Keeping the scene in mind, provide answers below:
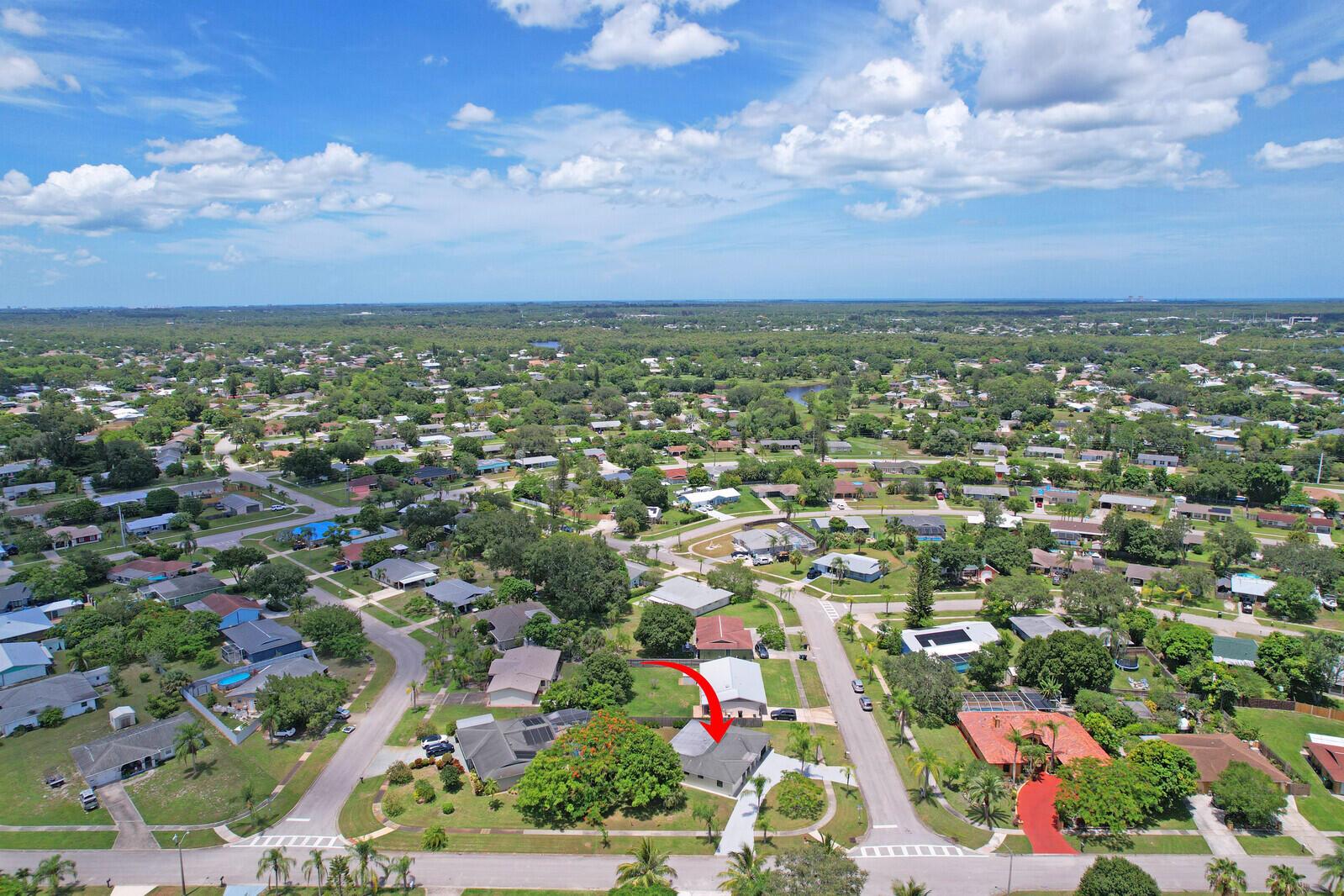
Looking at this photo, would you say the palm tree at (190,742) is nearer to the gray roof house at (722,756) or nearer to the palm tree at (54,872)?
the palm tree at (54,872)

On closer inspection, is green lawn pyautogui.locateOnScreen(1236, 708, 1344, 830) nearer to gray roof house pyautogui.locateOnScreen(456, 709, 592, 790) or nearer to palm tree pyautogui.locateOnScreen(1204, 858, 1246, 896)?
palm tree pyautogui.locateOnScreen(1204, 858, 1246, 896)

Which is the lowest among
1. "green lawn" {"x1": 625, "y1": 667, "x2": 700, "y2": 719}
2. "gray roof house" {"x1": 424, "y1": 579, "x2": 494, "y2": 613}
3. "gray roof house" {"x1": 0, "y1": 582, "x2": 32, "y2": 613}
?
"green lawn" {"x1": 625, "y1": 667, "x2": 700, "y2": 719}

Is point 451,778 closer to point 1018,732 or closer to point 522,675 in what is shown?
point 522,675

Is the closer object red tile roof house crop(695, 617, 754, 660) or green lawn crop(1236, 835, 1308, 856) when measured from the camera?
green lawn crop(1236, 835, 1308, 856)

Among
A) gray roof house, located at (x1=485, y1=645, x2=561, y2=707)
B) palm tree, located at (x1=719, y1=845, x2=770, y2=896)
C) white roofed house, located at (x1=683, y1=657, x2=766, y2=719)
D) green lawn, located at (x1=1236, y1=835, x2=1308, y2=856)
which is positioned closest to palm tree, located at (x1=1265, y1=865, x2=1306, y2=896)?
green lawn, located at (x1=1236, y1=835, x2=1308, y2=856)

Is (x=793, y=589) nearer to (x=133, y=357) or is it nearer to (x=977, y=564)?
(x=977, y=564)

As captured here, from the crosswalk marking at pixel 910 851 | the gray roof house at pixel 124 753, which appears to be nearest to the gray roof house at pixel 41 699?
the gray roof house at pixel 124 753

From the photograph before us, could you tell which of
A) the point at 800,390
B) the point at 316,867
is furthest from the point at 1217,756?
the point at 800,390
